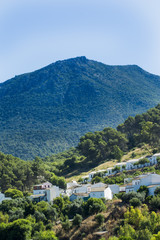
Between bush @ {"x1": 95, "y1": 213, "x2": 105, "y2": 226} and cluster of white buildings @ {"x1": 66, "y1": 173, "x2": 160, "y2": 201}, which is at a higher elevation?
cluster of white buildings @ {"x1": 66, "y1": 173, "x2": 160, "y2": 201}

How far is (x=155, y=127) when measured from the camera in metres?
90.1

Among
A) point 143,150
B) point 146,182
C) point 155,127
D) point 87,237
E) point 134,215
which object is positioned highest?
point 155,127

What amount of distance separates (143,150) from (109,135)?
16.4 meters

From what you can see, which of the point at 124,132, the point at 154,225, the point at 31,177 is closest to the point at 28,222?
the point at 154,225

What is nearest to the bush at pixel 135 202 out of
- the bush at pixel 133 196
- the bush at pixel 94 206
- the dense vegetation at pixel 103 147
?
the bush at pixel 133 196

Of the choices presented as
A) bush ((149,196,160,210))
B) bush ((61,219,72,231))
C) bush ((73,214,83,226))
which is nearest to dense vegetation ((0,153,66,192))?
bush ((61,219,72,231))

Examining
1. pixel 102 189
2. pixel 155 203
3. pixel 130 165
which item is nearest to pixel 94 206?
pixel 102 189

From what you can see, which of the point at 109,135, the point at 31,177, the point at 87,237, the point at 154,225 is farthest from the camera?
the point at 109,135

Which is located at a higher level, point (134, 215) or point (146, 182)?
point (146, 182)

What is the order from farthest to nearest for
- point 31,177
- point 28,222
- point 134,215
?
point 31,177 → point 28,222 → point 134,215

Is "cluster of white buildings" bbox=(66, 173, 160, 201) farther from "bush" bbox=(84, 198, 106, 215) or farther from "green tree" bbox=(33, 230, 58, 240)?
"green tree" bbox=(33, 230, 58, 240)

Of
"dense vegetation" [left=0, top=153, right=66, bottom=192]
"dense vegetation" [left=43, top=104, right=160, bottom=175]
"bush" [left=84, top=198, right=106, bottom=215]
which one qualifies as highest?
"dense vegetation" [left=43, top=104, right=160, bottom=175]

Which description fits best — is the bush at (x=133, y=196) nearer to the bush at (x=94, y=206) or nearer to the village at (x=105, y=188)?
the village at (x=105, y=188)

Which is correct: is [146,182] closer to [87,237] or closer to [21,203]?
[87,237]
